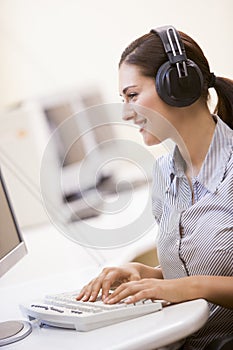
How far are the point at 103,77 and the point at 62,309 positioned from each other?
1.79 m

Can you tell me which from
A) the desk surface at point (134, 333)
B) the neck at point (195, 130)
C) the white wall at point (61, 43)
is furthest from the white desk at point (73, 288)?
the white wall at point (61, 43)

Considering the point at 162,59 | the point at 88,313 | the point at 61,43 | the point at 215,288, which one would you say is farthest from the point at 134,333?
the point at 61,43

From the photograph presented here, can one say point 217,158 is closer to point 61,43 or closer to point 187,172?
point 187,172

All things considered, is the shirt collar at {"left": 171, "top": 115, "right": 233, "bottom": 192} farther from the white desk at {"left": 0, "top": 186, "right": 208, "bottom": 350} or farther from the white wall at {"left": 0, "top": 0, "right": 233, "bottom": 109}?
the white wall at {"left": 0, "top": 0, "right": 233, "bottom": 109}

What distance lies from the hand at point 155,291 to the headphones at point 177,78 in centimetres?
39

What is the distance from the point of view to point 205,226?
1157 mm

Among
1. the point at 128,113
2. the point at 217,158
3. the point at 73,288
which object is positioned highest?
the point at 128,113

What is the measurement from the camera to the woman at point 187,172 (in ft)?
3.71

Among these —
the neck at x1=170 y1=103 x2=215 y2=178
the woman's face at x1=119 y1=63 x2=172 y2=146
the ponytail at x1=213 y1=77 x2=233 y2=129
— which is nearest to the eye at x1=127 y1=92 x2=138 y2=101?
the woman's face at x1=119 y1=63 x2=172 y2=146

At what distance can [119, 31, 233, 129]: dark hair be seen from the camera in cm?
124

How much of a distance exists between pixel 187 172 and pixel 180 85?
0.23m

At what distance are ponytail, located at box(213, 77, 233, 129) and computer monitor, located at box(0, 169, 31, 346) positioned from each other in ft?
1.82

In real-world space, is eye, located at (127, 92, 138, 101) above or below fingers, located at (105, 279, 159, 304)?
above

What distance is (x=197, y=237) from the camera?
45.7 inches
